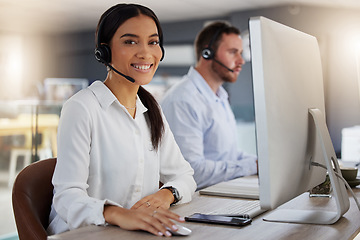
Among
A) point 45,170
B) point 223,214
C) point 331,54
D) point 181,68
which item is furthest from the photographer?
point 181,68

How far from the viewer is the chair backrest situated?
1508 mm

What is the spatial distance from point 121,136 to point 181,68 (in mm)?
7568

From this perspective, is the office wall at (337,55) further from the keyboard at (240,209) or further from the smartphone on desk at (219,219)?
the smartphone on desk at (219,219)

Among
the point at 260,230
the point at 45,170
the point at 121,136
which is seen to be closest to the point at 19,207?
the point at 45,170

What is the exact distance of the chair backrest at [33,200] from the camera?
4.95 feet

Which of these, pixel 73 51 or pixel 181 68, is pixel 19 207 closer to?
pixel 181 68

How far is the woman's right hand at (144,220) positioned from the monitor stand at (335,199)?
1.01 feet

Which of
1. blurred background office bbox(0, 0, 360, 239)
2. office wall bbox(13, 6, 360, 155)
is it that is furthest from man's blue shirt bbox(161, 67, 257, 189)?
office wall bbox(13, 6, 360, 155)

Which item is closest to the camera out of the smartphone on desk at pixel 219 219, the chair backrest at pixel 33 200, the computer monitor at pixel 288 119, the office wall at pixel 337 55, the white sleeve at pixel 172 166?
the computer monitor at pixel 288 119

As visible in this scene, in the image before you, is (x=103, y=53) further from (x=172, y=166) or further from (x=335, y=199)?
(x=335, y=199)

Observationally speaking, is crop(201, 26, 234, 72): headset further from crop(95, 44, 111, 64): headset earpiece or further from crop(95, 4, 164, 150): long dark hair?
crop(95, 44, 111, 64): headset earpiece

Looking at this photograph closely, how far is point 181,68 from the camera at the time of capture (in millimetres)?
9055

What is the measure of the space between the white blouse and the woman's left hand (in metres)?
0.05

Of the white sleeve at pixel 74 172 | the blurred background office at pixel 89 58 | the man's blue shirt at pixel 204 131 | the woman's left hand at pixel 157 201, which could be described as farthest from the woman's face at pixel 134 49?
the blurred background office at pixel 89 58
